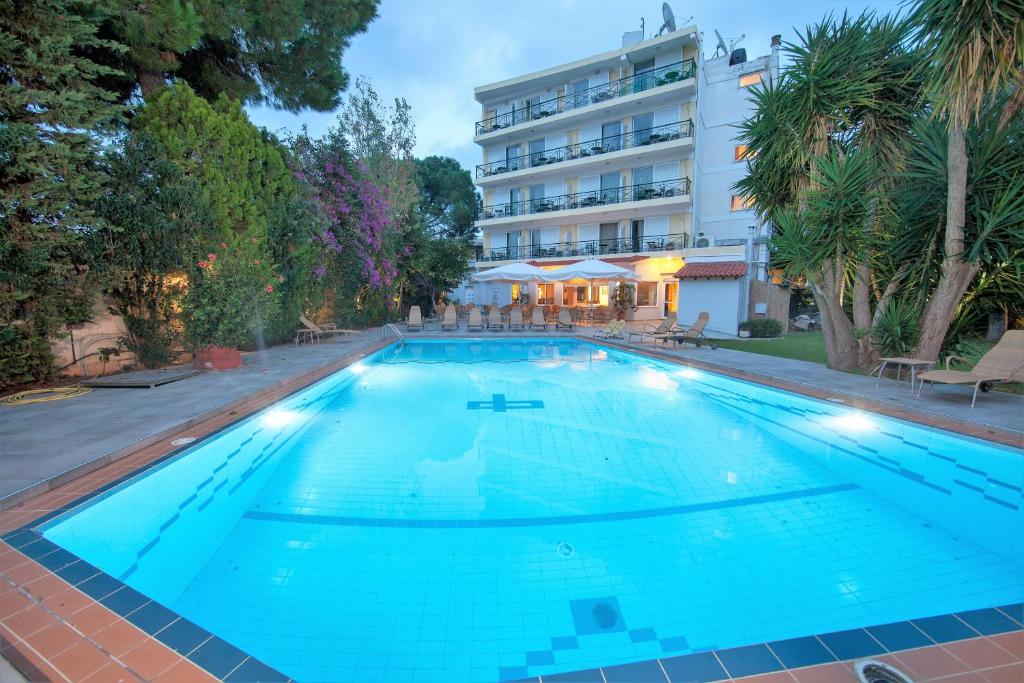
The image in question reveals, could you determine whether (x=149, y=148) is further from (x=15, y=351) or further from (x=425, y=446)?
(x=425, y=446)

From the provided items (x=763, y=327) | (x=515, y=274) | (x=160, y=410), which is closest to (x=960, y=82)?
(x=763, y=327)

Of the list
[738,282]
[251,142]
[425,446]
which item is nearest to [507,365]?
[425,446]

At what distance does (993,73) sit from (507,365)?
9.55m

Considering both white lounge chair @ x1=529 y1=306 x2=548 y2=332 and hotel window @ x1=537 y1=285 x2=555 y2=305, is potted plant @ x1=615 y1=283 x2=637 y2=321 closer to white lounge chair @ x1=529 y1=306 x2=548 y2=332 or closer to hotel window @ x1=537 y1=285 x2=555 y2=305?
white lounge chair @ x1=529 y1=306 x2=548 y2=332

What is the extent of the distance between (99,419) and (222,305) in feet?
11.6

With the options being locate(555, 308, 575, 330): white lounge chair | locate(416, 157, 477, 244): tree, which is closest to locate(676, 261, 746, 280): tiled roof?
locate(555, 308, 575, 330): white lounge chair

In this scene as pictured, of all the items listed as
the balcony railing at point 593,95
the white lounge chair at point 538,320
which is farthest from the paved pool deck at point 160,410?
the balcony railing at point 593,95

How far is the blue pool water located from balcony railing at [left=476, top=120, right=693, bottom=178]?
58.4 feet

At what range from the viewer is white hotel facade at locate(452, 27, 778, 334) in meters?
19.2

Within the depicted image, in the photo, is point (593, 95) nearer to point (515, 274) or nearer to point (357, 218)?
point (515, 274)

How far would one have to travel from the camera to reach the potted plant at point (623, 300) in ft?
66.0

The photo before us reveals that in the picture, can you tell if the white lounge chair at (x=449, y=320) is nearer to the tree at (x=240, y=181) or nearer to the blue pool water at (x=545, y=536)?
the tree at (x=240, y=181)

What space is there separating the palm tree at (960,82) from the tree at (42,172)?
1218cm

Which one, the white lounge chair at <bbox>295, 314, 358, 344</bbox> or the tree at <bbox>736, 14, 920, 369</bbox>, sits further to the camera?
the white lounge chair at <bbox>295, 314, 358, 344</bbox>
